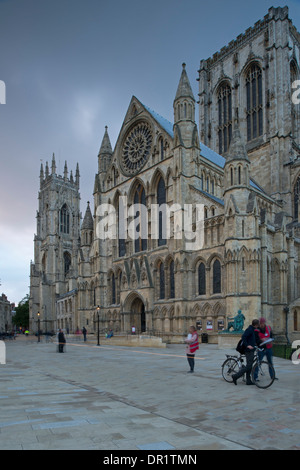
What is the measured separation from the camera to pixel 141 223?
42375mm

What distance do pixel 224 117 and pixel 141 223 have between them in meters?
27.2

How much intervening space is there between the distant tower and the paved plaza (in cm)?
7232

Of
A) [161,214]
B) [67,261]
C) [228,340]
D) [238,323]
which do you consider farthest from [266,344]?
[67,261]

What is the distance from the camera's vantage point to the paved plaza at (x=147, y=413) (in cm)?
596

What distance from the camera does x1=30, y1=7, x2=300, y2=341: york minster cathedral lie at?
32906mm

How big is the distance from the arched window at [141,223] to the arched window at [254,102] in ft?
67.3

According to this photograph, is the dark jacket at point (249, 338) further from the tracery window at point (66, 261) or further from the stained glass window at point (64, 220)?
the stained glass window at point (64, 220)

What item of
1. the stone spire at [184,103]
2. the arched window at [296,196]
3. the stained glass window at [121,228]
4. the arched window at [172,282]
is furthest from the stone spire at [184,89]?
the arched window at [296,196]

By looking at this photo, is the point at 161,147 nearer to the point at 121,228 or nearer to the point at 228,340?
the point at 121,228

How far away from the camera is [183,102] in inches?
1527
